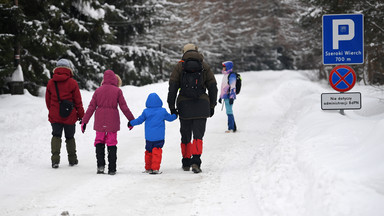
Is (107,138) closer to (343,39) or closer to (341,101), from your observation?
(341,101)

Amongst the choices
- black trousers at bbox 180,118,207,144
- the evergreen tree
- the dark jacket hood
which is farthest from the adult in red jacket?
the evergreen tree

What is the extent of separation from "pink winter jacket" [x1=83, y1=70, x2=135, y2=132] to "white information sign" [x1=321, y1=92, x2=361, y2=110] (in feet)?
12.9

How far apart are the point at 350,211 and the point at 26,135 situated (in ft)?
28.3

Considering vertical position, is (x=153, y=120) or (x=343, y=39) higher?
(x=343, y=39)

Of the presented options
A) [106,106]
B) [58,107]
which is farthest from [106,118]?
[58,107]

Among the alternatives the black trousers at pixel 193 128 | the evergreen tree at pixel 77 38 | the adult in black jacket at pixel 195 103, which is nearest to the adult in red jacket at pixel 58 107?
the adult in black jacket at pixel 195 103

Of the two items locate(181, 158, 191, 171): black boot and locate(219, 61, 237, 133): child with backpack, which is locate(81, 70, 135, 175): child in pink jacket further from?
locate(219, 61, 237, 133): child with backpack

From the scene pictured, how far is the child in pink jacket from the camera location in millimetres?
7059

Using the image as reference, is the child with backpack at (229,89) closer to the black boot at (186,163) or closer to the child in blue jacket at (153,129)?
the black boot at (186,163)

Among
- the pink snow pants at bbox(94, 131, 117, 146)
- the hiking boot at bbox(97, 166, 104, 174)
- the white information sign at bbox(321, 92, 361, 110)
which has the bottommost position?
the hiking boot at bbox(97, 166, 104, 174)

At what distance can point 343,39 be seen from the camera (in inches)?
337

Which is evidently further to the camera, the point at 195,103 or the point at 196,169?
the point at 195,103

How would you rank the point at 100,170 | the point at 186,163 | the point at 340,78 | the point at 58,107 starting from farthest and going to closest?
the point at 340,78, the point at 58,107, the point at 186,163, the point at 100,170

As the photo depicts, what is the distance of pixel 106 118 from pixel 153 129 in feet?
2.66
